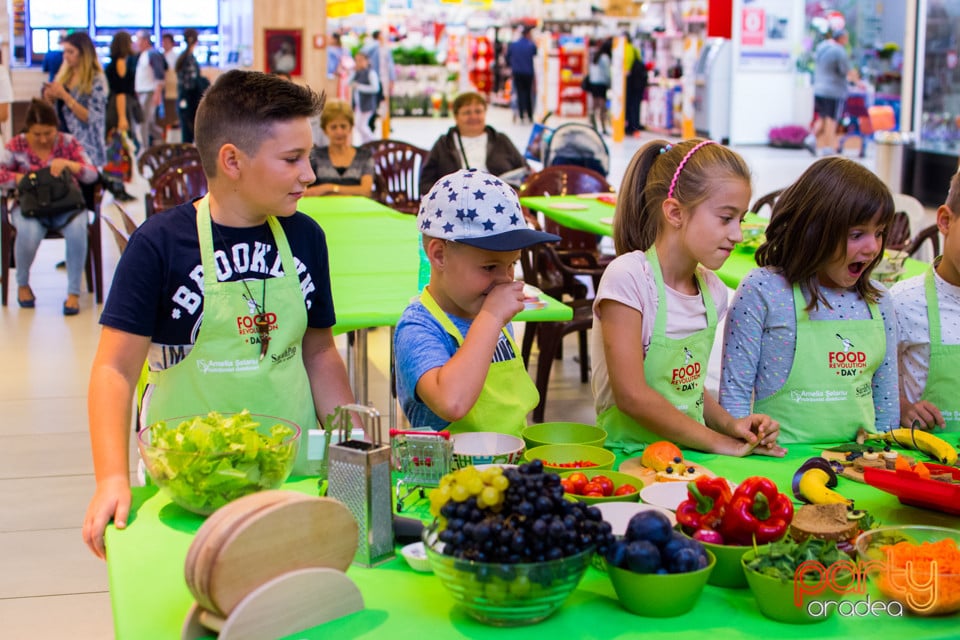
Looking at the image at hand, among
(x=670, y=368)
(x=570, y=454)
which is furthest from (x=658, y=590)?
(x=670, y=368)

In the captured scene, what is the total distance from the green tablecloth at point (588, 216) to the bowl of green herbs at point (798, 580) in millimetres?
3048

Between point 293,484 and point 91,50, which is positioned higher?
point 91,50

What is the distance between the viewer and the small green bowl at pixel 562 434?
221 centimetres

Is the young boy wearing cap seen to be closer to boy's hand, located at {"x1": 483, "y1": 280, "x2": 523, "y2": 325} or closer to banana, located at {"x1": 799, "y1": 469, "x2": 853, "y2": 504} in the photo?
boy's hand, located at {"x1": 483, "y1": 280, "x2": 523, "y2": 325}

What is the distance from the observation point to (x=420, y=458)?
1937mm

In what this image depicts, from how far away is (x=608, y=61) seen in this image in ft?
70.5

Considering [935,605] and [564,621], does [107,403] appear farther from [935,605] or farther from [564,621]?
[935,605]

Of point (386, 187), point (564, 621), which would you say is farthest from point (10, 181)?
point (564, 621)

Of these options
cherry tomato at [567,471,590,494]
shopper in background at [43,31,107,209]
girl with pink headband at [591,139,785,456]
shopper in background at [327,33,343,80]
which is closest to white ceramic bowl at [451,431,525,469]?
cherry tomato at [567,471,590,494]

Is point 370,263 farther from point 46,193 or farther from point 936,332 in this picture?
point 46,193

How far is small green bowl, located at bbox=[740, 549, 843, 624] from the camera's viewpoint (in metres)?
1.48

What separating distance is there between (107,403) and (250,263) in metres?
0.41

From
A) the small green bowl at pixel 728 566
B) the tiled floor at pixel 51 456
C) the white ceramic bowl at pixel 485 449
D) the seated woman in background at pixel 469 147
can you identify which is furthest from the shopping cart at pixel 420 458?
the seated woman in background at pixel 469 147

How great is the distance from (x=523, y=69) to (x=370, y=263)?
1889 cm
